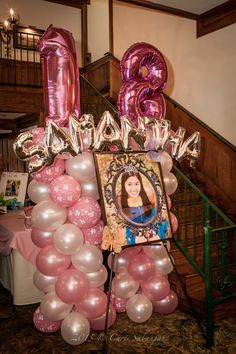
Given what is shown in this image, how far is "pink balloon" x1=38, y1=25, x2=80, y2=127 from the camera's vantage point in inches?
103

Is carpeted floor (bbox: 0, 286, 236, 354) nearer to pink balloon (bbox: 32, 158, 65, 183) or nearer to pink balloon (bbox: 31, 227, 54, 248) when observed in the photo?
pink balloon (bbox: 31, 227, 54, 248)

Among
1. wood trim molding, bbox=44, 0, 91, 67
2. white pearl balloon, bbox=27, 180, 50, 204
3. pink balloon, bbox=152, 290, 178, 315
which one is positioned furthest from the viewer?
wood trim molding, bbox=44, 0, 91, 67

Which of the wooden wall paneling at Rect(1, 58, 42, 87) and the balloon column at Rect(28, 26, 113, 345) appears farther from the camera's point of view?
the wooden wall paneling at Rect(1, 58, 42, 87)

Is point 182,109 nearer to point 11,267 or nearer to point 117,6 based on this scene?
point 117,6

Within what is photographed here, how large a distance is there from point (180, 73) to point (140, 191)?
3.67m

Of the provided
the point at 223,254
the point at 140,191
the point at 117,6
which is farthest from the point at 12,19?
the point at 223,254

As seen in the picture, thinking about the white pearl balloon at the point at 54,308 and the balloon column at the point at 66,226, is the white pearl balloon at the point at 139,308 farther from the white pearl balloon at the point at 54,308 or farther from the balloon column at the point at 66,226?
the white pearl balloon at the point at 54,308

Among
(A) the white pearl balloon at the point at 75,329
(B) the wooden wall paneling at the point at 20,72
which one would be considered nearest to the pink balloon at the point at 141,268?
(A) the white pearl balloon at the point at 75,329

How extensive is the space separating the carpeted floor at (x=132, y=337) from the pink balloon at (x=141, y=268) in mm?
479

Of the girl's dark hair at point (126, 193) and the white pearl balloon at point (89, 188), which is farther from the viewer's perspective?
the white pearl balloon at point (89, 188)

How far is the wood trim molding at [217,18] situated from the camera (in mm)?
4676

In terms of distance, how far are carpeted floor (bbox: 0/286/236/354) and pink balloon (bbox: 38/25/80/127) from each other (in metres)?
1.73

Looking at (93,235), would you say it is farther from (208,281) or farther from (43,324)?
(208,281)

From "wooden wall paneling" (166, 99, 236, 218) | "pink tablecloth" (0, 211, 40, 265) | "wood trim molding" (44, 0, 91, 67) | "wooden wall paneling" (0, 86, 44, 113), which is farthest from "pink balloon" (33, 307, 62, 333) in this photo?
"wood trim molding" (44, 0, 91, 67)
